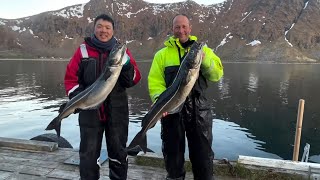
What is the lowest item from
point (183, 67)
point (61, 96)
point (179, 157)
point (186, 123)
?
point (61, 96)

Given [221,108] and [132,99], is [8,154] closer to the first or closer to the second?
[221,108]

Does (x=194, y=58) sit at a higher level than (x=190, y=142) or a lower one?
higher

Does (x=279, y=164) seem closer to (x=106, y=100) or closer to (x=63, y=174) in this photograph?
(x=106, y=100)

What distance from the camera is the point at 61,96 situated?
145 ft

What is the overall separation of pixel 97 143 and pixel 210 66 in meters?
2.50

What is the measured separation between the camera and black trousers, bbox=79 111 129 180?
20.5 feet

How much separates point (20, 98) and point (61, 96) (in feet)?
17.0

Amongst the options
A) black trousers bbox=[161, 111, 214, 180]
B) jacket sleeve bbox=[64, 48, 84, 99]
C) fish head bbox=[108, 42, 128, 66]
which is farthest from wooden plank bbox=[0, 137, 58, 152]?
fish head bbox=[108, 42, 128, 66]

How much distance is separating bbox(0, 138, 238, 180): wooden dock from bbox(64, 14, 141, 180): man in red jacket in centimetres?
135

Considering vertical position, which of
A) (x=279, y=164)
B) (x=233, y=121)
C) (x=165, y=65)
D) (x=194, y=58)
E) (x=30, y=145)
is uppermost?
(x=194, y=58)

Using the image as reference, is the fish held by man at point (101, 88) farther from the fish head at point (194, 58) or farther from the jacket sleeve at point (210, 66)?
the jacket sleeve at point (210, 66)

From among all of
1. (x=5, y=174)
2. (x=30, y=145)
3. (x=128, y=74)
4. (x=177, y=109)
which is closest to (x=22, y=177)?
(x=5, y=174)

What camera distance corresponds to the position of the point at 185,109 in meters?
6.10

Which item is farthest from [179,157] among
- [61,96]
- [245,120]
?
[61,96]
